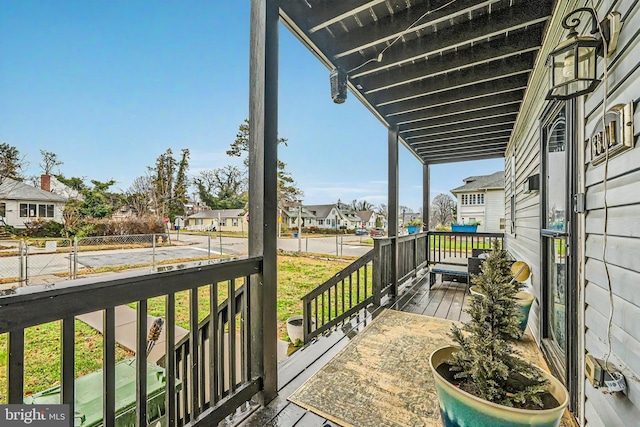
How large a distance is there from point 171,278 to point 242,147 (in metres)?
0.94

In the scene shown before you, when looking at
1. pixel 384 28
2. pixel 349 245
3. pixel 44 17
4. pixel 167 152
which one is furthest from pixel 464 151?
pixel 44 17

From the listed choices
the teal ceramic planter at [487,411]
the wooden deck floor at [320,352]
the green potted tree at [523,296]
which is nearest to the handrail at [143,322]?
the wooden deck floor at [320,352]

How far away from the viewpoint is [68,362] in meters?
1.04

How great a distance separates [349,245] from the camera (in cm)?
685

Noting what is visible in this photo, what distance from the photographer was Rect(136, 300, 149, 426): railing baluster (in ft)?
4.05

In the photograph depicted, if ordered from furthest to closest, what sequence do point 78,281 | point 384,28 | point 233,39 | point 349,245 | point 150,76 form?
point 349,245 < point 384,28 < point 233,39 < point 150,76 < point 78,281

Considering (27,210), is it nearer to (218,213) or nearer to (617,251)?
(218,213)

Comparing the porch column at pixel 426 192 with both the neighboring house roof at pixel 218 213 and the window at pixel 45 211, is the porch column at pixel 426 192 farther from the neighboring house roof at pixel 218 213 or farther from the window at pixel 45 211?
the window at pixel 45 211

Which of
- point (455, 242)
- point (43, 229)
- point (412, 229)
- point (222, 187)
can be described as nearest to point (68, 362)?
point (43, 229)

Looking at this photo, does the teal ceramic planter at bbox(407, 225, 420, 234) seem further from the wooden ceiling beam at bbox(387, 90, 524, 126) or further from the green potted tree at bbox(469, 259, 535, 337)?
the green potted tree at bbox(469, 259, 535, 337)

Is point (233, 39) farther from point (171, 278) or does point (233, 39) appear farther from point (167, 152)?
point (171, 278)

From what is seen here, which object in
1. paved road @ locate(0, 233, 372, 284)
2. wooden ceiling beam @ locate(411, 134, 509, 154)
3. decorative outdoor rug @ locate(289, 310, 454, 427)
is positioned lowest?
decorative outdoor rug @ locate(289, 310, 454, 427)

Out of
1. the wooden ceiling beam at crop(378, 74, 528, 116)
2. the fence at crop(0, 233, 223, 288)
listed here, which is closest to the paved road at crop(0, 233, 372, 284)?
the fence at crop(0, 233, 223, 288)

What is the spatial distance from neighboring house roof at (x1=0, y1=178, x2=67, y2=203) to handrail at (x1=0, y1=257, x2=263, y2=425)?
0.98ft
